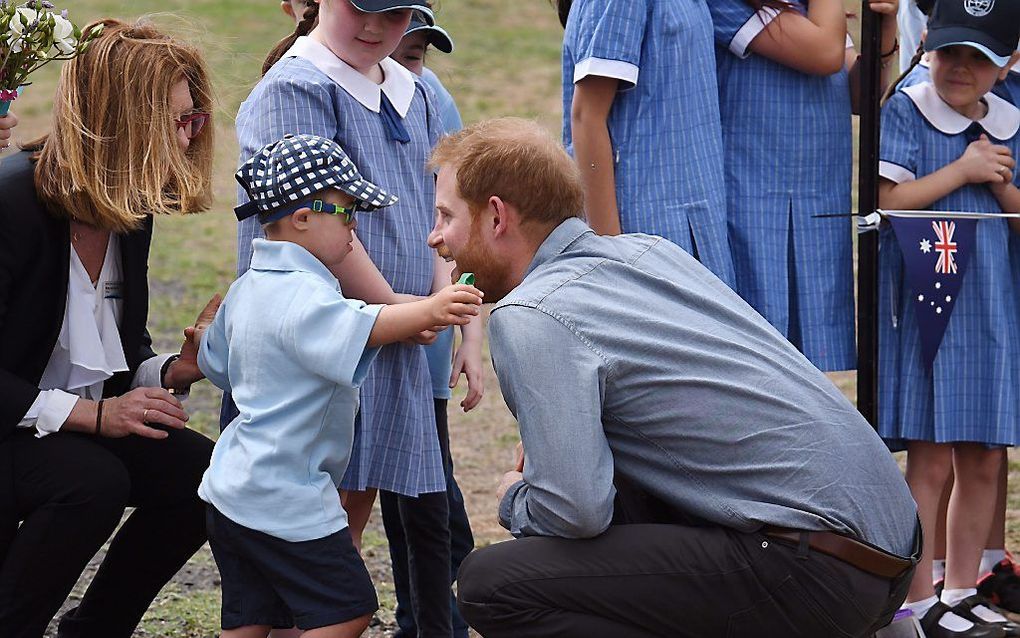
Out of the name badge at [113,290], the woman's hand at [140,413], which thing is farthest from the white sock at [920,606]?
the name badge at [113,290]

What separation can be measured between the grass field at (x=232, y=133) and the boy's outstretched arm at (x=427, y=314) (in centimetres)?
59

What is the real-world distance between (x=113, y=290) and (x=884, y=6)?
77.8 inches

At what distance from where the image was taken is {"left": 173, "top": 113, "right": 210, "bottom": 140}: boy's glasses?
10.9 feet

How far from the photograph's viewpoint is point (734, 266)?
361cm

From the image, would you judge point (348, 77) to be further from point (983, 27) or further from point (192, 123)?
point (983, 27)

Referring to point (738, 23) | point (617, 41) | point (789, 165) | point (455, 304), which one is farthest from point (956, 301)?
point (455, 304)

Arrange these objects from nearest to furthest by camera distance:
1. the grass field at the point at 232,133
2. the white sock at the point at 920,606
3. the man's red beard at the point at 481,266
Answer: the man's red beard at the point at 481,266 < the white sock at the point at 920,606 < the grass field at the point at 232,133

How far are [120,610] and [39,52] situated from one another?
4.43ft

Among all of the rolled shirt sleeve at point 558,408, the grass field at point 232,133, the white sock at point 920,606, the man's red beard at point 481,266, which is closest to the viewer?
the rolled shirt sleeve at point 558,408

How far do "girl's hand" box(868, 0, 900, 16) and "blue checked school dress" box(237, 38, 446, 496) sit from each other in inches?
44.8

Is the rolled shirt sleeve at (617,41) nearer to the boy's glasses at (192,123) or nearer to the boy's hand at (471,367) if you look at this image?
the boy's hand at (471,367)

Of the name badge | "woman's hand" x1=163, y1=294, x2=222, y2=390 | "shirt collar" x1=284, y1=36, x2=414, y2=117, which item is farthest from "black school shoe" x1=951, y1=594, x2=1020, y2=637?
the name badge

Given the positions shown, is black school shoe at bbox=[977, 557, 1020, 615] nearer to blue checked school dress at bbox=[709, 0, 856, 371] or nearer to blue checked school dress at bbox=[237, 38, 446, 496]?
blue checked school dress at bbox=[709, 0, 856, 371]

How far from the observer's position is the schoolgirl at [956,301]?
12.4 ft
